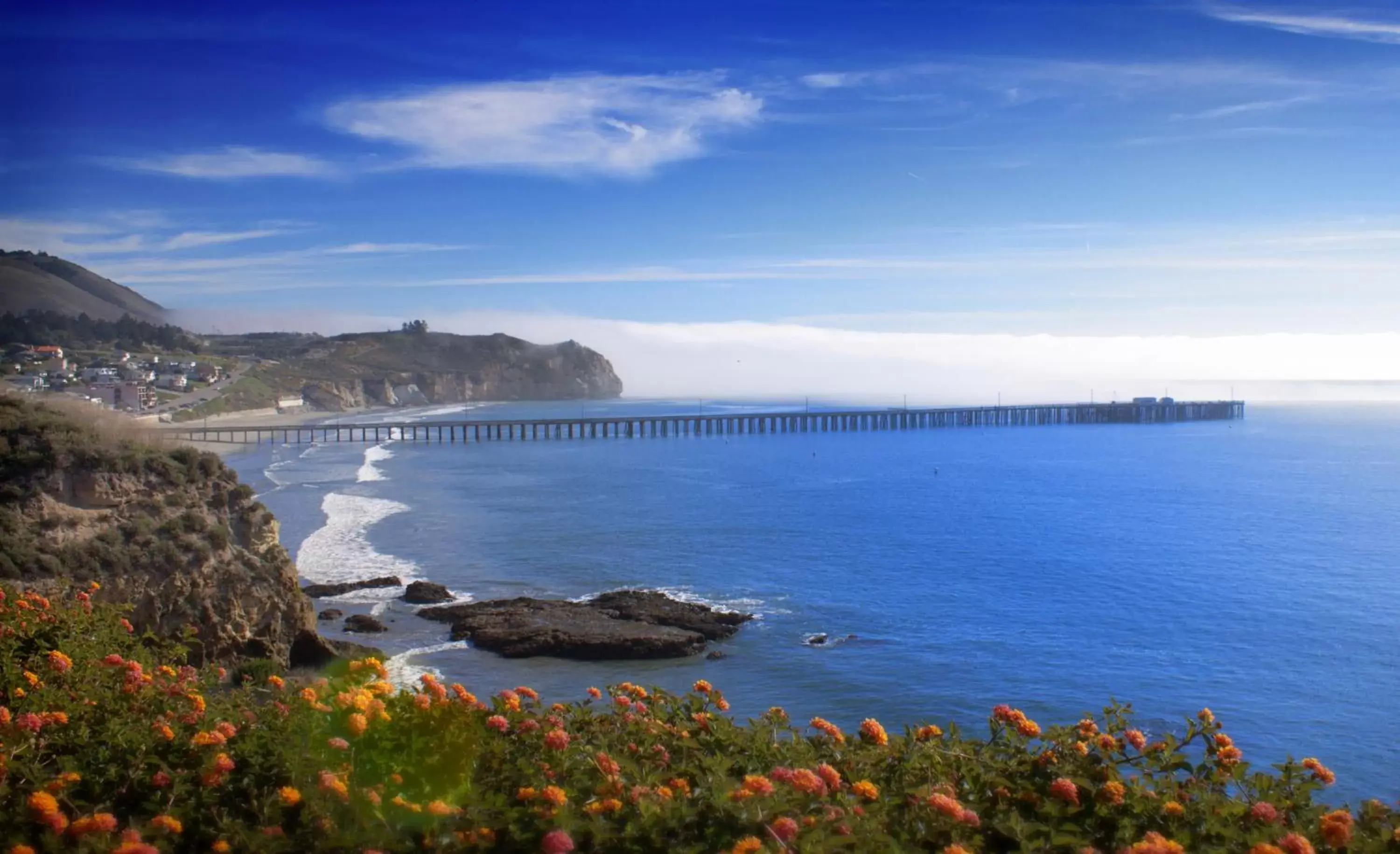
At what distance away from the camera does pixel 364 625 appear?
25.9 m

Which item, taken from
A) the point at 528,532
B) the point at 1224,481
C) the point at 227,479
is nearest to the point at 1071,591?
the point at 528,532

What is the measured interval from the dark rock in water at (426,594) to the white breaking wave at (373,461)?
33347 millimetres

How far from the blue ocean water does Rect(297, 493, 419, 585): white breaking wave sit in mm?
179

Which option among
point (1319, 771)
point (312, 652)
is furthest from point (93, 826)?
point (312, 652)

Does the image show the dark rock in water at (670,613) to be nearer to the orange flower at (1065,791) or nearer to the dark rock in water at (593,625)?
the dark rock in water at (593,625)

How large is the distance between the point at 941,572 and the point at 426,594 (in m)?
17.7

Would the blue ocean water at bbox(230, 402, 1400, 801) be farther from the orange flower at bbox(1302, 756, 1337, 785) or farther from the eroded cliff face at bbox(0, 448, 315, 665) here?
the orange flower at bbox(1302, 756, 1337, 785)

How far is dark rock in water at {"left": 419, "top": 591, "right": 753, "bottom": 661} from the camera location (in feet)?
80.8

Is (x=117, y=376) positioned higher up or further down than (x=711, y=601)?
higher up

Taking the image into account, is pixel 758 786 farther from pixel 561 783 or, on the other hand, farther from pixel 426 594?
pixel 426 594

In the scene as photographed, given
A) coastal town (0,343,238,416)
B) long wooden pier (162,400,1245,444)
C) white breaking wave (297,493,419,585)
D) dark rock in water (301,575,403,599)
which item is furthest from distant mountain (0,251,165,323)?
dark rock in water (301,575,403,599)

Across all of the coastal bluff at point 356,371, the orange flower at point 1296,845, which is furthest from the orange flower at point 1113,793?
the coastal bluff at point 356,371

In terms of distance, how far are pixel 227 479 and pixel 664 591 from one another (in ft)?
44.0

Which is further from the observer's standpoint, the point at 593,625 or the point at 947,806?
the point at 593,625
